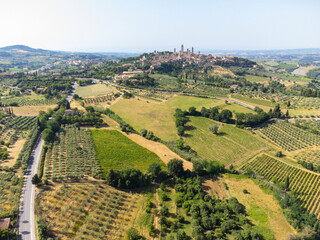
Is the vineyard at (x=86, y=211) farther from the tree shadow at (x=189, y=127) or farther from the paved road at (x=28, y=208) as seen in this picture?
the tree shadow at (x=189, y=127)

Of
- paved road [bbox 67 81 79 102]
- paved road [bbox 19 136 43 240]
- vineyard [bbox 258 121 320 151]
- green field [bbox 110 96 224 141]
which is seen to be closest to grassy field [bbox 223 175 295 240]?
green field [bbox 110 96 224 141]

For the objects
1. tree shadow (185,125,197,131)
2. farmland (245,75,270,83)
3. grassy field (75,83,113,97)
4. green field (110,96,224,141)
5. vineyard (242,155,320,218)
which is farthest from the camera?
farmland (245,75,270,83)

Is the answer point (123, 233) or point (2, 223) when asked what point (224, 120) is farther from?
point (2, 223)

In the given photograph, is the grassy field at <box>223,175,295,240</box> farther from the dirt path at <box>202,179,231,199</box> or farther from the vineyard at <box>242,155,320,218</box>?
the vineyard at <box>242,155,320,218</box>

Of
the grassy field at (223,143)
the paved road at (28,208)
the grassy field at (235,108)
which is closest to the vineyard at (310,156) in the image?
the grassy field at (223,143)

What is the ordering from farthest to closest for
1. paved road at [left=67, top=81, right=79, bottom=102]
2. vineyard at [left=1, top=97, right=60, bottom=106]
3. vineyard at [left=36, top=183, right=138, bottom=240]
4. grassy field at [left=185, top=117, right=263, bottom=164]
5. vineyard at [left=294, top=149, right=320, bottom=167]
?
paved road at [left=67, top=81, right=79, bottom=102]
vineyard at [left=1, top=97, right=60, bottom=106]
grassy field at [left=185, top=117, right=263, bottom=164]
vineyard at [left=294, top=149, right=320, bottom=167]
vineyard at [left=36, top=183, right=138, bottom=240]

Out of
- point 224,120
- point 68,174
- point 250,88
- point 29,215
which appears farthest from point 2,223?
point 250,88

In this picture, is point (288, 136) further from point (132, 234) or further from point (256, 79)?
point (256, 79)

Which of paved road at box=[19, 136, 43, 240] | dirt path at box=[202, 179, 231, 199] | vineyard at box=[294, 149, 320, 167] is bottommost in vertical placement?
dirt path at box=[202, 179, 231, 199]
